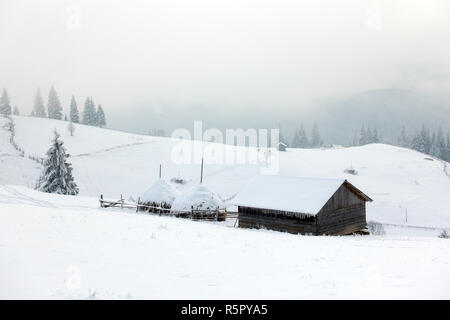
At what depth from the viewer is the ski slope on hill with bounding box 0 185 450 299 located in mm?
7031

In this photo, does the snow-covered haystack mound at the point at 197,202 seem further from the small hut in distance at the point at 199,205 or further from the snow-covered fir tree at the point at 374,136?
the snow-covered fir tree at the point at 374,136

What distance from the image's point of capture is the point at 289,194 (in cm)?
2783

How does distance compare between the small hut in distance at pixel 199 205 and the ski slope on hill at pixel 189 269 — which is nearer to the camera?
the ski slope on hill at pixel 189 269

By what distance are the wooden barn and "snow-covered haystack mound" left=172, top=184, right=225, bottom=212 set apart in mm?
4294

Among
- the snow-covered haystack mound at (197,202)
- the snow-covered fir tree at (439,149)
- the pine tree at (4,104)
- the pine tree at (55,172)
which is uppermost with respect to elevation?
the pine tree at (4,104)

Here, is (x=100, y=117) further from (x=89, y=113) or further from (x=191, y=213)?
(x=191, y=213)

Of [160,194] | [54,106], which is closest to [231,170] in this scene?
[160,194]

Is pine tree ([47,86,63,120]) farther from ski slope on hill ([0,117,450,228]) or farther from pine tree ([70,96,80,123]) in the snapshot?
ski slope on hill ([0,117,450,228])

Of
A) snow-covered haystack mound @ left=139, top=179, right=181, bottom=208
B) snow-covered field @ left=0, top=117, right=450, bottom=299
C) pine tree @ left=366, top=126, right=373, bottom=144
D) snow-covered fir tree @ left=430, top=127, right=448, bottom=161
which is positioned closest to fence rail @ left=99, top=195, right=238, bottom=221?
snow-covered haystack mound @ left=139, top=179, right=181, bottom=208

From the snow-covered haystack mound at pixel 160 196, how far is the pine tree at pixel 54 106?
8378 centimetres

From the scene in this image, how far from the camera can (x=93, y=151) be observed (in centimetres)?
7550

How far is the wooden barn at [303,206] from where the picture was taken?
2558 cm

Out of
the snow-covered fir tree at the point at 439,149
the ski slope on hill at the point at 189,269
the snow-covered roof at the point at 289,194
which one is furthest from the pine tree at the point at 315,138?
the ski slope on hill at the point at 189,269

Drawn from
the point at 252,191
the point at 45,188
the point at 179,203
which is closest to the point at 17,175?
the point at 45,188
